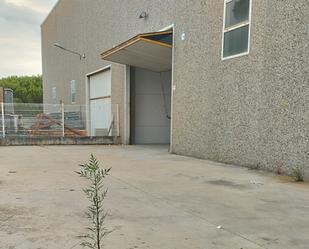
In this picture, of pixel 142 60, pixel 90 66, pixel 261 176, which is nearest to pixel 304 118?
pixel 261 176

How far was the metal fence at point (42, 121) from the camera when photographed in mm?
13867

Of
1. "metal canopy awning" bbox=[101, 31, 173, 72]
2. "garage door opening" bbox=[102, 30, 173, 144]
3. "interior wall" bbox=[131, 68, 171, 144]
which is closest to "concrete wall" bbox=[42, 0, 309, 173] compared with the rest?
"metal canopy awning" bbox=[101, 31, 173, 72]

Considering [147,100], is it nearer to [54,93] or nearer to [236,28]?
[236,28]

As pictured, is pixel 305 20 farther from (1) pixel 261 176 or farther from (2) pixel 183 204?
(2) pixel 183 204

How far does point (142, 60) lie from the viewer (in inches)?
490

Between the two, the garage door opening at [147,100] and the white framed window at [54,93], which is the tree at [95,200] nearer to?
the garage door opening at [147,100]

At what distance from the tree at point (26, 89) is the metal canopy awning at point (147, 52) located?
50.5 m

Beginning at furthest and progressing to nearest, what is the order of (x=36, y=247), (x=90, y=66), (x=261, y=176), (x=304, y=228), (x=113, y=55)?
1. (x=90, y=66)
2. (x=113, y=55)
3. (x=261, y=176)
4. (x=304, y=228)
5. (x=36, y=247)

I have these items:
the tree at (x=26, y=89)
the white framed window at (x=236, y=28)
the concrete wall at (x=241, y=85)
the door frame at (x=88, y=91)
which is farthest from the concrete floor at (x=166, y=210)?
the tree at (x=26, y=89)

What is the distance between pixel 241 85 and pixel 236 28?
51.9 inches

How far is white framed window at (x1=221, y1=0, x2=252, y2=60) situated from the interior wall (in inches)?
260

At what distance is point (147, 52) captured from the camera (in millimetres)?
11203

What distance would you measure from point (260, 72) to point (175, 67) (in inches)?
149

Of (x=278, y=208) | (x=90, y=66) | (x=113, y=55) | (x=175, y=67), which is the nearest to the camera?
(x=278, y=208)
